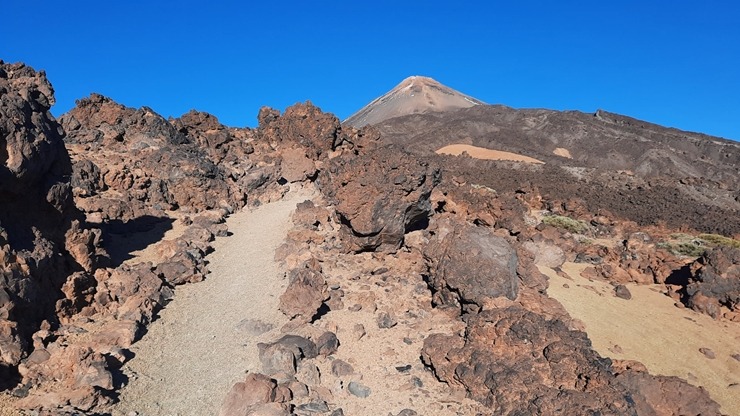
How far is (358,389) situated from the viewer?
8.58 metres

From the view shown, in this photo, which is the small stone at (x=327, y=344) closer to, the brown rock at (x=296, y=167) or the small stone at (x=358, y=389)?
the small stone at (x=358, y=389)

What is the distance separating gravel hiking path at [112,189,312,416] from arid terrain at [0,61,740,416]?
0.06m

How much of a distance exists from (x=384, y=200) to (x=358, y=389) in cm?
648

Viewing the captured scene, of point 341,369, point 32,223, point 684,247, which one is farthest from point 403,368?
point 684,247

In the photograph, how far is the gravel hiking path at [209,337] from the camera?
8.16m

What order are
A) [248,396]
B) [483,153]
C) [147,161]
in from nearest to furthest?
[248,396] → [147,161] → [483,153]

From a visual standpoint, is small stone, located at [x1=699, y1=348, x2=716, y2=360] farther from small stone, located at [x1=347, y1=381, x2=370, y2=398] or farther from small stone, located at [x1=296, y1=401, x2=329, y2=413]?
small stone, located at [x1=296, y1=401, x2=329, y2=413]

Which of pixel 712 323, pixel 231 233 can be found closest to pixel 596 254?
pixel 712 323

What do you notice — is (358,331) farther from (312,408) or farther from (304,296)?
(312,408)

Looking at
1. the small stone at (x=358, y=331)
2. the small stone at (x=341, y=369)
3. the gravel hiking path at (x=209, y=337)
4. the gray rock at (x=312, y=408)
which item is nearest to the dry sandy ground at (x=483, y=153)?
the gravel hiking path at (x=209, y=337)

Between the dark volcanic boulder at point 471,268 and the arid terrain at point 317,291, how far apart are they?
0.05m

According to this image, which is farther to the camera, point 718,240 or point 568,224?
point 568,224

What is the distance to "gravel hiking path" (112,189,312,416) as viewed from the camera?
8156 mm

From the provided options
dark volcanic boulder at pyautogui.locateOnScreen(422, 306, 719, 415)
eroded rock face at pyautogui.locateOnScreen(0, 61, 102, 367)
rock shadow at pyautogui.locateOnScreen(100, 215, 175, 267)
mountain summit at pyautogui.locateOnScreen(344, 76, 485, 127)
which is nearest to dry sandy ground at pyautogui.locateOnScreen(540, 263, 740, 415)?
dark volcanic boulder at pyautogui.locateOnScreen(422, 306, 719, 415)
